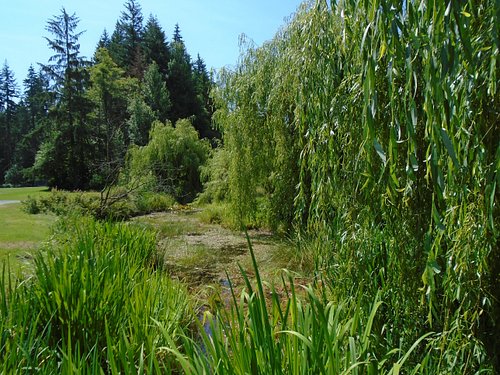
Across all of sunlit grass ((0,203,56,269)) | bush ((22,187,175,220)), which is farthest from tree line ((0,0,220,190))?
sunlit grass ((0,203,56,269))

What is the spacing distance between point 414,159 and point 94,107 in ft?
87.4

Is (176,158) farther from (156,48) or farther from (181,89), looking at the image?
(156,48)

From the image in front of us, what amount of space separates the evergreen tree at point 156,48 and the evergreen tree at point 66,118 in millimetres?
10934

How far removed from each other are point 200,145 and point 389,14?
16.7 m

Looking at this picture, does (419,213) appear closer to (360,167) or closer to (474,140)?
(360,167)

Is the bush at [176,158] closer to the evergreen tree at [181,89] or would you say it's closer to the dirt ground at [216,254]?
the dirt ground at [216,254]

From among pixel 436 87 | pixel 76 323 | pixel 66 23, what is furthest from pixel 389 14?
pixel 66 23

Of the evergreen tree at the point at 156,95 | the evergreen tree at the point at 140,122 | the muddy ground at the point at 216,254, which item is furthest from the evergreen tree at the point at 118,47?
the muddy ground at the point at 216,254

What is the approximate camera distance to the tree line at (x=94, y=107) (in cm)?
2311

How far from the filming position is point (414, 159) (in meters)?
1.56

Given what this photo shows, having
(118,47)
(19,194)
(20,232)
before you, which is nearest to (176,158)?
(19,194)

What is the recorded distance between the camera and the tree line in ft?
75.8

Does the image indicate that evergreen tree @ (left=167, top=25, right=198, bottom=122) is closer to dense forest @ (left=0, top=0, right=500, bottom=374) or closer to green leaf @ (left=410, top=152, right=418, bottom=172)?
dense forest @ (left=0, top=0, right=500, bottom=374)

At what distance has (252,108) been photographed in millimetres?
8992
